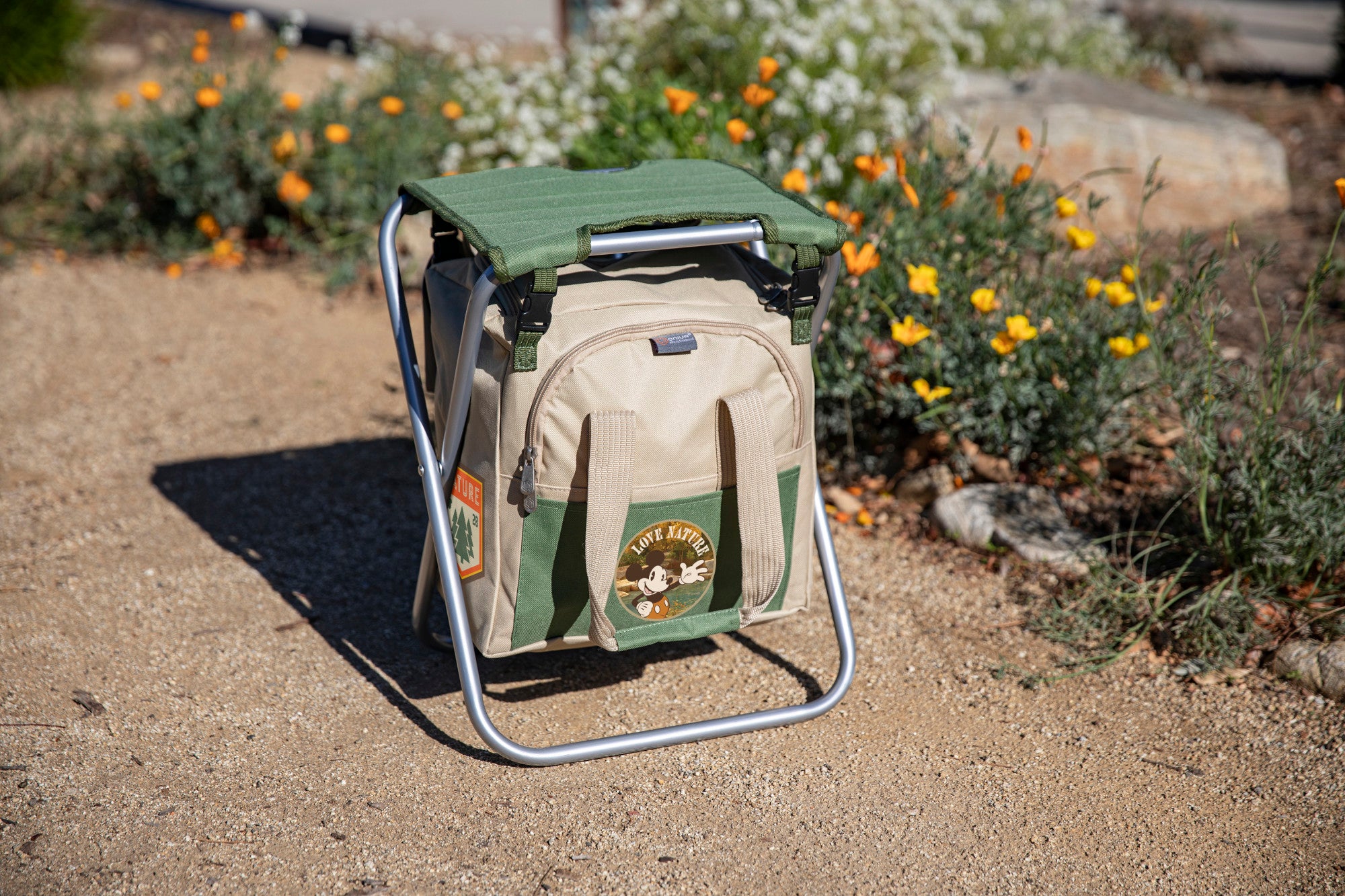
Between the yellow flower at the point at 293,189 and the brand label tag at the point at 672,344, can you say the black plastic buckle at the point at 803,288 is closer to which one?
the brand label tag at the point at 672,344

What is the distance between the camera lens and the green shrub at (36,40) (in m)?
6.86

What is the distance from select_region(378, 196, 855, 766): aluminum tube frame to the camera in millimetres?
2055

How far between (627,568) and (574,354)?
435mm

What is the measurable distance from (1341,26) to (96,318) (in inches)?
303

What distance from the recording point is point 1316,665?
8.10 feet

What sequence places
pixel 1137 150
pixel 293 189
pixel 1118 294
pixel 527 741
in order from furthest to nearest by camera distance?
pixel 1137 150 → pixel 293 189 → pixel 1118 294 → pixel 527 741

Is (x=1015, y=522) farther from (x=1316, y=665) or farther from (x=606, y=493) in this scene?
(x=606, y=493)

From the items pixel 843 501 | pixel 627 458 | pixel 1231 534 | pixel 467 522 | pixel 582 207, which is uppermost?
pixel 582 207

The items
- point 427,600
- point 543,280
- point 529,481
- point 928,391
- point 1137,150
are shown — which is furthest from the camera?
point 1137,150

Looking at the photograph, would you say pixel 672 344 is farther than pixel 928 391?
No

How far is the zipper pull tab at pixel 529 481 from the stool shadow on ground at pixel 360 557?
0.60m

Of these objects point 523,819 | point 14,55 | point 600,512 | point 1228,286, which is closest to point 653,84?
point 1228,286

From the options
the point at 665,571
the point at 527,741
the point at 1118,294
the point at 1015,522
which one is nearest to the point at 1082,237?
the point at 1118,294

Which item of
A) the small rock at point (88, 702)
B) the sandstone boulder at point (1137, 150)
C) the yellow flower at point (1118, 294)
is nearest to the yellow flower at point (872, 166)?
the yellow flower at point (1118, 294)
